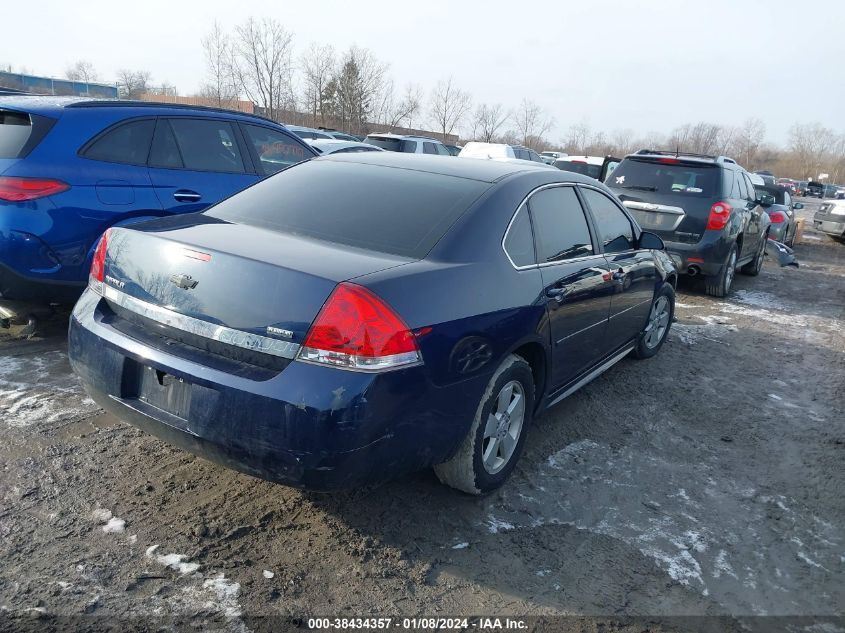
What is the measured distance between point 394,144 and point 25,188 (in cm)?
1396

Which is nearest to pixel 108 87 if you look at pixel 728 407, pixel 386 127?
pixel 386 127

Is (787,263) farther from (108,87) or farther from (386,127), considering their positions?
(108,87)

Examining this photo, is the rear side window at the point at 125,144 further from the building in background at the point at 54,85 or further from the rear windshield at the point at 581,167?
the building in background at the point at 54,85

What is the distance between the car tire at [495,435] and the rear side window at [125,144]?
11.5 feet

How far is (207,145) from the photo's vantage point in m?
5.78

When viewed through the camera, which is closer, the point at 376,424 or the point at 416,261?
the point at 376,424

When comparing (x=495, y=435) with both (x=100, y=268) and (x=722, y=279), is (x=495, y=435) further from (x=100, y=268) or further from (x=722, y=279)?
(x=722, y=279)

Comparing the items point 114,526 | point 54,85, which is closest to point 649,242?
point 114,526

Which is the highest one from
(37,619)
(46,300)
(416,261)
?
(416,261)

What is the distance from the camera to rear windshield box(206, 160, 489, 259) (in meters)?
3.18

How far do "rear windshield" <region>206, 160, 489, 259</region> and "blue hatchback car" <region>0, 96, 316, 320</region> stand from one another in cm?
163

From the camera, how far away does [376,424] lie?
257cm

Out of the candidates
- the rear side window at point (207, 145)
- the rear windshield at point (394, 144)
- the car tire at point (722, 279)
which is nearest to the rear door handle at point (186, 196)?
the rear side window at point (207, 145)

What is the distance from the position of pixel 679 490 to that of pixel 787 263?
11.1 meters
